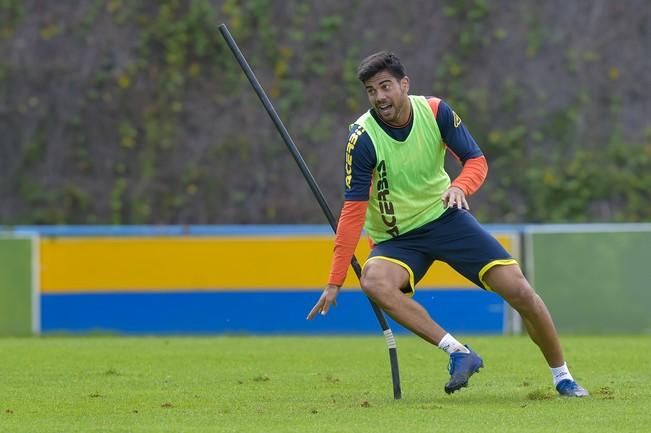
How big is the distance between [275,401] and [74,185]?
13279mm

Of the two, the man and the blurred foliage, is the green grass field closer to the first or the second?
the man

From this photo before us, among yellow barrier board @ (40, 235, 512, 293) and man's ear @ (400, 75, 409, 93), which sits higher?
man's ear @ (400, 75, 409, 93)

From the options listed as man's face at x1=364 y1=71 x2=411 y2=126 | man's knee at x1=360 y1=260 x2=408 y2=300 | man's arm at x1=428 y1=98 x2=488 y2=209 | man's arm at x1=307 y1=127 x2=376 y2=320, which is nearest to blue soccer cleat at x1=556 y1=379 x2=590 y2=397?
man's knee at x1=360 y1=260 x2=408 y2=300

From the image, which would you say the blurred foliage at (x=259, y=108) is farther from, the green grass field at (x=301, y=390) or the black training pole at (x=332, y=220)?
the black training pole at (x=332, y=220)

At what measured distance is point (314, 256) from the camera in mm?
15781

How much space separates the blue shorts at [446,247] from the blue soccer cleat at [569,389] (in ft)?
2.30

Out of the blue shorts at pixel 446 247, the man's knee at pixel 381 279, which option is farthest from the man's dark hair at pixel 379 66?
the man's knee at pixel 381 279

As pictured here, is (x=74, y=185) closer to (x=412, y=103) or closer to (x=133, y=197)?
(x=133, y=197)

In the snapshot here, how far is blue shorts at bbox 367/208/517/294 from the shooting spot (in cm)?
754

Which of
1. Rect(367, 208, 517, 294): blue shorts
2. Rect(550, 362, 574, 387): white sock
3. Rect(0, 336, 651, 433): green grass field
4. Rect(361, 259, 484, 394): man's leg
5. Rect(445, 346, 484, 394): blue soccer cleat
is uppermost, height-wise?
Rect(367, 208, 517, 294): blue shorts

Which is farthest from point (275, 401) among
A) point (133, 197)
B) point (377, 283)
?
point (133, 197)

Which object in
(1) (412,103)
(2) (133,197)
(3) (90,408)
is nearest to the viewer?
(3) (90,408)

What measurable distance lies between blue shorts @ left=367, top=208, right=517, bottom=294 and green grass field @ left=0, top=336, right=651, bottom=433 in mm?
746

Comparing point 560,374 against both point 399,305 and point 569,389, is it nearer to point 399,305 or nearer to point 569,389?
point 569,389
